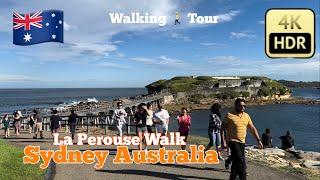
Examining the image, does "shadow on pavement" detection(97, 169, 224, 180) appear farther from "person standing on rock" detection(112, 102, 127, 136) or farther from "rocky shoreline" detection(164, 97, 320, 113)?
"rocky shoreline" detection(164, 97, 320, 113)

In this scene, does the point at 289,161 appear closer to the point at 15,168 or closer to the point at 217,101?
the point at 15,168

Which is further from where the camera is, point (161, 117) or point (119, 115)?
point (119, 115)

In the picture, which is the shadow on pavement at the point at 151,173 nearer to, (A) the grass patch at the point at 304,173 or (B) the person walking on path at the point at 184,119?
(B) the person walking on path at the point at 184,119

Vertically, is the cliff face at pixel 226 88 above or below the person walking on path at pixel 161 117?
above

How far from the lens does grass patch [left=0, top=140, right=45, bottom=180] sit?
1268 centimetres

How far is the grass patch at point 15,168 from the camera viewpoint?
1268 cm

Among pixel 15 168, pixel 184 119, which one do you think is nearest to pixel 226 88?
pixel 184 119

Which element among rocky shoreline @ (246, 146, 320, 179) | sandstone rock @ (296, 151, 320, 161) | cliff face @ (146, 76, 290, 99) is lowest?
sandstone rock @ (296, 151, 320, 161)

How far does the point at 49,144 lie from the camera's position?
20.5 meters

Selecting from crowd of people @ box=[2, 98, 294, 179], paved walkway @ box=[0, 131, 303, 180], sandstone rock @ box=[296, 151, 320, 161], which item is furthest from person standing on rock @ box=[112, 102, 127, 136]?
sandstone rock @ box=[296, 151, 320, 161]

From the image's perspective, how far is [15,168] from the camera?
45.5ft

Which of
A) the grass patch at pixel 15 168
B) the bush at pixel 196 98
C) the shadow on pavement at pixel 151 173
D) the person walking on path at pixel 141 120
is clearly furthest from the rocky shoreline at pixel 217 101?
the shadow on pavement at pixel 151 173

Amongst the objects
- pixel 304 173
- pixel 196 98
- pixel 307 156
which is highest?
pixel 196 98

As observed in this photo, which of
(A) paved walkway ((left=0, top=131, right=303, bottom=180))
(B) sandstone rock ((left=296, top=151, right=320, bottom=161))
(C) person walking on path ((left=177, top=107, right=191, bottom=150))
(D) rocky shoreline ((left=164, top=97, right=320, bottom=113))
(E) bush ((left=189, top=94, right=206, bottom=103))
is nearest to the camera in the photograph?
(A) paved walkway ((left=0, top=131, right=303, bottom=180))
